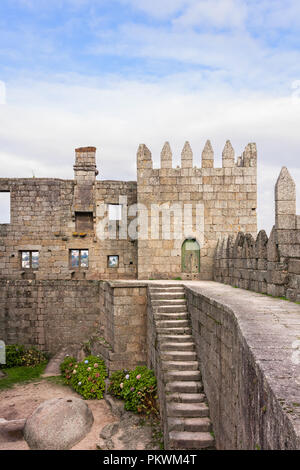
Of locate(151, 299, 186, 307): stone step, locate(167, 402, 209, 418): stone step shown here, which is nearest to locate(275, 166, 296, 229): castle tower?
locate(151, 299, 186, 307): stone step

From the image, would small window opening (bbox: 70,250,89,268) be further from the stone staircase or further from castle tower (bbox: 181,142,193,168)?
the stone staircase

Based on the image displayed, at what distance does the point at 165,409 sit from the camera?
6.72 meters

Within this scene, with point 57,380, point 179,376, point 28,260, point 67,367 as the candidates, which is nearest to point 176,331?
point 179,376

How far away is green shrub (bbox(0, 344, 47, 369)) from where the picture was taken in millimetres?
12523

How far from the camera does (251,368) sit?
3.25m

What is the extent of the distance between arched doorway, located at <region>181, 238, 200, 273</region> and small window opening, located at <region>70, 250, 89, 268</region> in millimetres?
4374

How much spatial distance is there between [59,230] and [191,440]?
1031 cm

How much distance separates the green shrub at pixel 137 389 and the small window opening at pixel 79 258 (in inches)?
237

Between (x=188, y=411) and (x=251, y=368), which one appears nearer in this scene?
(x=251, y=368)

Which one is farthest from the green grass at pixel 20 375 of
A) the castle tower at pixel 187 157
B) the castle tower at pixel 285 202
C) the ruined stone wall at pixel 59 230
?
the castle tower at pixel 285 202

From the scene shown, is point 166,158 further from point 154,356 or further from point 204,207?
point 154,356

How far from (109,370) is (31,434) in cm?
298
